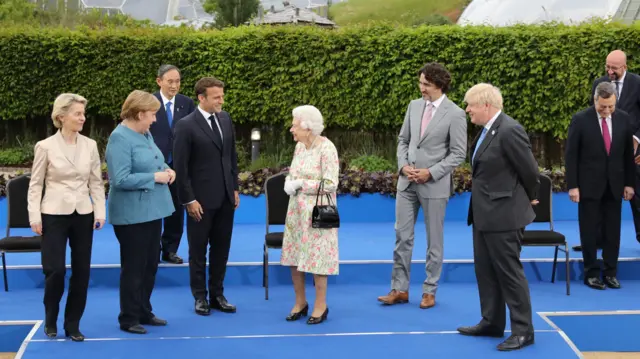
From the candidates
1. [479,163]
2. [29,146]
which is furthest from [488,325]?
[29,146]

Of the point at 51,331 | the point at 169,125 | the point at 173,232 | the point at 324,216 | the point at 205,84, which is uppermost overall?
the point at 205,84

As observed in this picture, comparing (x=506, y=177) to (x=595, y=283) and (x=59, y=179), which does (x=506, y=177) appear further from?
(x=59, y=179)

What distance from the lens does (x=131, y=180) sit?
4895 millimetres

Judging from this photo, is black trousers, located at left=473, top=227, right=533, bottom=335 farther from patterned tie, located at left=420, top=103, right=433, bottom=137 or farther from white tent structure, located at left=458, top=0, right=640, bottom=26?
white tent structure, located at left=458, top=0, right=640, bottom=26

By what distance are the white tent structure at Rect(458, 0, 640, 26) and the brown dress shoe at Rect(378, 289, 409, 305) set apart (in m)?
12.5

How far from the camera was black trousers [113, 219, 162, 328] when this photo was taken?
502 cm

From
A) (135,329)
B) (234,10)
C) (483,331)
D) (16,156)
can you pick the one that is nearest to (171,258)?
(135,329)

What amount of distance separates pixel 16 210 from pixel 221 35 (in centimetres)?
516

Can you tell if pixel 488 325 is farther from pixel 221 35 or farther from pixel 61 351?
pixel 221 35

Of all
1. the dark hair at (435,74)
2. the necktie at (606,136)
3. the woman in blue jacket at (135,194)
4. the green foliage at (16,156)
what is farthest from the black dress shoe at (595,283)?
the green foliage at (16,156)

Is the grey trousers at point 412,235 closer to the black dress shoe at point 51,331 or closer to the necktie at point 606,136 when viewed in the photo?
the necktie at point 606,136

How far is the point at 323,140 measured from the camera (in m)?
5.31

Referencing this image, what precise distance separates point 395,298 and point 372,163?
4527mm

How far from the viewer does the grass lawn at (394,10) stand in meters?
20.4
